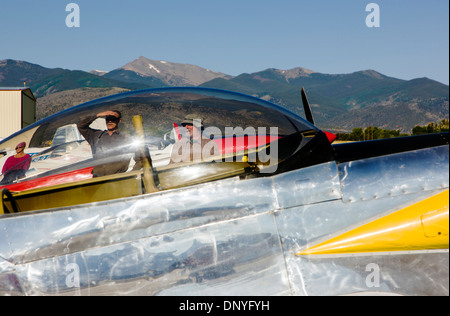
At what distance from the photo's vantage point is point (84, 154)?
7.45 feet

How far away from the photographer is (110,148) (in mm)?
2215

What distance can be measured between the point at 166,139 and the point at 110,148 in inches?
13.1

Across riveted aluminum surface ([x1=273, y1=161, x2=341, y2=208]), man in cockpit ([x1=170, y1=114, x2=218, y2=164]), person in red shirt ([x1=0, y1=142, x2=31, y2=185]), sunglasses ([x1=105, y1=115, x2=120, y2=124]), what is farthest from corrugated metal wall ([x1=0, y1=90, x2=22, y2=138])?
riveted aluminum surface ([x1=273, y1=161, x2=341, y2=208])

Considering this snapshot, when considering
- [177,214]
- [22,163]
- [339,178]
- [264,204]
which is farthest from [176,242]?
[22,163]

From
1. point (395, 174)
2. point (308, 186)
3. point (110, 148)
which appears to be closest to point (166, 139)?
point (110, 148)

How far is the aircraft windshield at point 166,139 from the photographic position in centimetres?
218

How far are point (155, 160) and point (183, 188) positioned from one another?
0.30 meters

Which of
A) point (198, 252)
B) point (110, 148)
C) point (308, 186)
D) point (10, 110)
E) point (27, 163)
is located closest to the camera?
point (198, 252)

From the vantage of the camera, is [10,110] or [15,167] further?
[10,110]

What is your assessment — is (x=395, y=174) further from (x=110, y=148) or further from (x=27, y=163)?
(x=27, y=163)

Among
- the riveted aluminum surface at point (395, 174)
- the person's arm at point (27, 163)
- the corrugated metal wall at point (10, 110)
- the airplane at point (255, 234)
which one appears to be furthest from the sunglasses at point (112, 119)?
the corrugated metal wall at point (10, 110)

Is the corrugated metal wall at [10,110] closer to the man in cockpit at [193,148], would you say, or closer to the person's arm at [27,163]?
the person's arm at [27,163]

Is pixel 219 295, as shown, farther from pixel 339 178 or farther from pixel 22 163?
pixel 22 163

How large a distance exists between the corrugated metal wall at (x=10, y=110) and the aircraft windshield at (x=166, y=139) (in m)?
41.2
